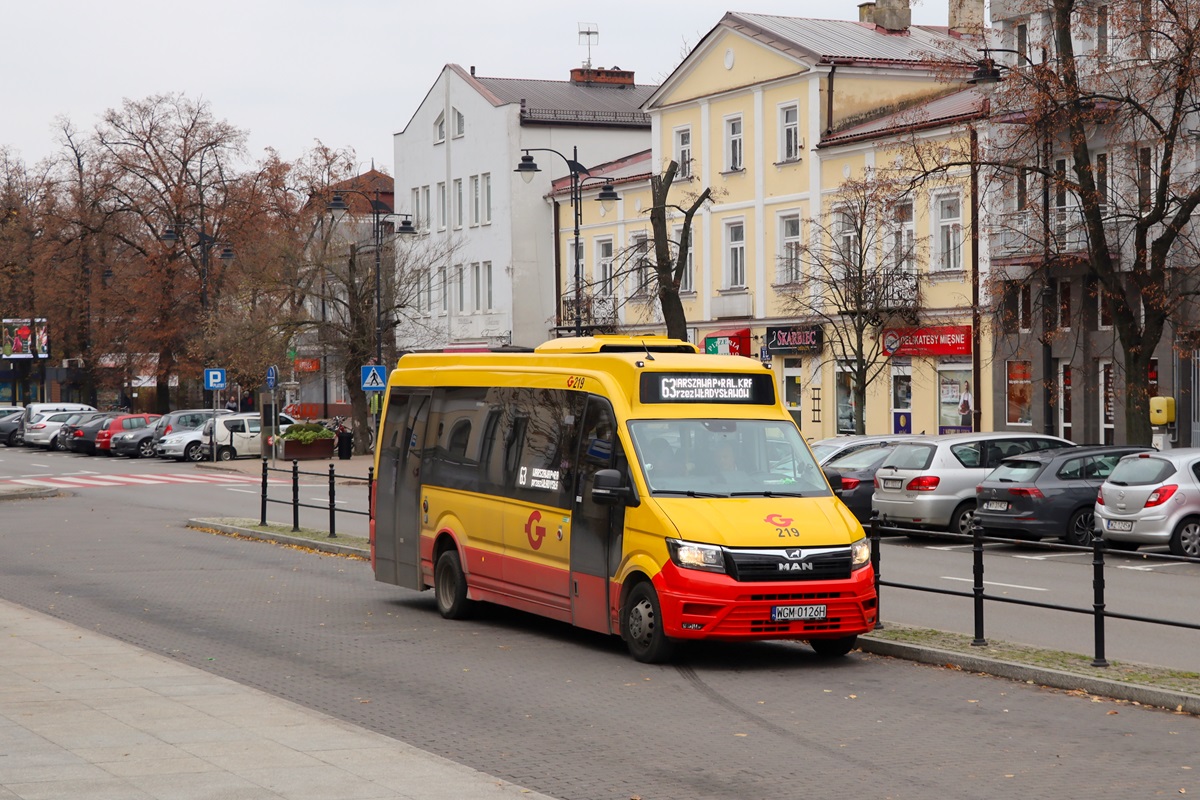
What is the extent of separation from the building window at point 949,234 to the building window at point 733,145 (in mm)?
8961

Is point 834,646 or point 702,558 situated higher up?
point 702,558

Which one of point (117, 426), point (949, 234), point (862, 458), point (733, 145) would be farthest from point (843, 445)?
point (117, 426)

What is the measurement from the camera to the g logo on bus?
13.7 meters

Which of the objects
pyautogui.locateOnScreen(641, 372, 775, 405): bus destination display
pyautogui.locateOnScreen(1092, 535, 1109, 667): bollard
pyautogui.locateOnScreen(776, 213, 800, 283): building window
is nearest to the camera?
pyautogui.locateOnScreen(1092, 535, 1109, 667): bollard

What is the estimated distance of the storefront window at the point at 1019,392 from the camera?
4006 cm

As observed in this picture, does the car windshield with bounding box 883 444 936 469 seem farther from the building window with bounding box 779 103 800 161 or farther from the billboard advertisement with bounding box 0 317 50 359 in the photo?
the billboard advertisement with bounding box 0 317 50 359

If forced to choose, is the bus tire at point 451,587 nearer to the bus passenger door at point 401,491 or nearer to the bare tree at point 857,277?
the bus passenger door at point 401,491

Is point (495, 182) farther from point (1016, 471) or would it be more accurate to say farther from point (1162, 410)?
point (1016, 471)

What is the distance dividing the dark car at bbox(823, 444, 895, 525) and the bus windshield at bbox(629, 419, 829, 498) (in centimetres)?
1315

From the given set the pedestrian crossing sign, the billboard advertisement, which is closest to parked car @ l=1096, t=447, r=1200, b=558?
the pedestrian crossing sign

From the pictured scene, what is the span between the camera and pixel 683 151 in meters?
53.2

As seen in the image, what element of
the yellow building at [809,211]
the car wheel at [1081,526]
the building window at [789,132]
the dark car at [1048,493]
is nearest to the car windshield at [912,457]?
the dark car at [1048,493]

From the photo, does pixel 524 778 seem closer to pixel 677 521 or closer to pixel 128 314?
pixel 677 521

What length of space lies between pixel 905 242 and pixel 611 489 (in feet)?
106
